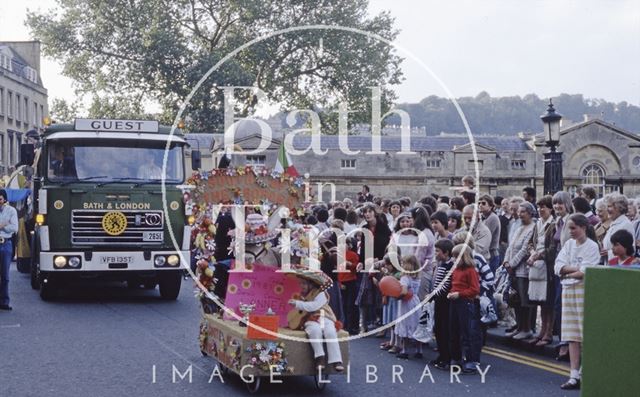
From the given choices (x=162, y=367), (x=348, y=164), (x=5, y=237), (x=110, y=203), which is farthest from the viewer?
(x=348, y=164)

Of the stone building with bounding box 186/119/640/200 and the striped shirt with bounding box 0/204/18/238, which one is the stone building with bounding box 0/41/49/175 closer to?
the stone building with bounding box 186/119/640/200

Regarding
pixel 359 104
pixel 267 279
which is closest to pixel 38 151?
pixel 267 279

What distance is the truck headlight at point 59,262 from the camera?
16953 millimetres

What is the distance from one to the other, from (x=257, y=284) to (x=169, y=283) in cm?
899

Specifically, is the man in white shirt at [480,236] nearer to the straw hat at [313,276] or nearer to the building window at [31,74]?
the straw hat at [313,276]

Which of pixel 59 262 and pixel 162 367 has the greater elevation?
pixel 59 262

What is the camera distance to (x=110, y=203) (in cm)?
1719

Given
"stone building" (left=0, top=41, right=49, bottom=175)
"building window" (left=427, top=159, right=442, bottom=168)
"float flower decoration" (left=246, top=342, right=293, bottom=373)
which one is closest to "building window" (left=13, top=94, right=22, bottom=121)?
"stone building" (left=0, top=41, right=49, bottom=175)

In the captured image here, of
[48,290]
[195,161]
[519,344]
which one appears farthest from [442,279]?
[48,290]

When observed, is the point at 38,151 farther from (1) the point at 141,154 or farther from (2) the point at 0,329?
(2) the point at 0,329

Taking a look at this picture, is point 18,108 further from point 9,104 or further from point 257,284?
point 257,284

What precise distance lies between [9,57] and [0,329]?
2265 inches

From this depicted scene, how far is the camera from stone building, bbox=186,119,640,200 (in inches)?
1704

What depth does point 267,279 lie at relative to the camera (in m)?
9.68
